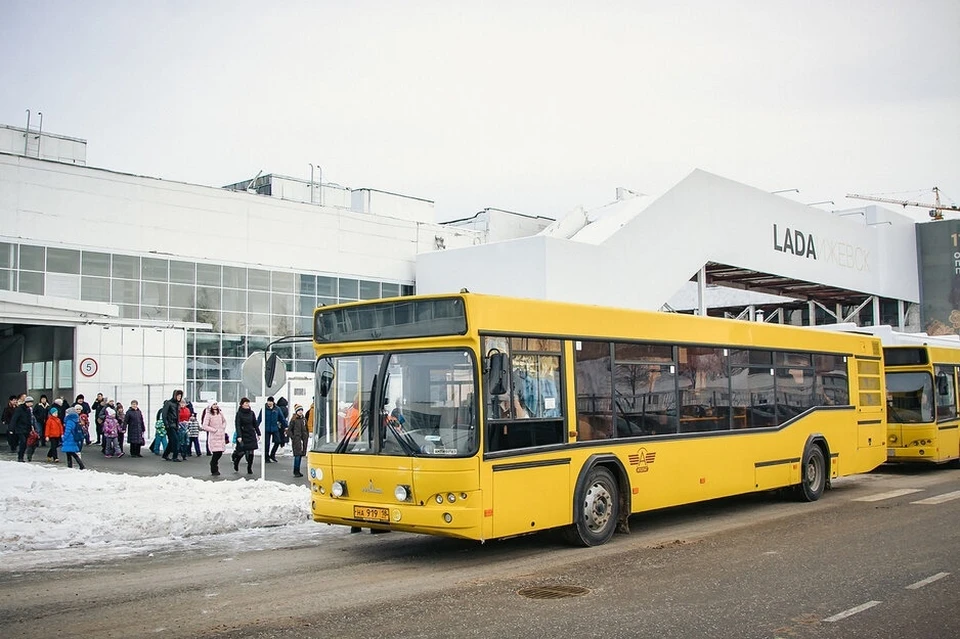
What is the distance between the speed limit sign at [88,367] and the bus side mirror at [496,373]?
934 inches

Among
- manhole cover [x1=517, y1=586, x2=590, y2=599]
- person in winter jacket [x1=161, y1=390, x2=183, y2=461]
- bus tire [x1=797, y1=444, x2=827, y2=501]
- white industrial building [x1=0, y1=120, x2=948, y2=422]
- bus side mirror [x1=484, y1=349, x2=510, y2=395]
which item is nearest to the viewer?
manhole cover [x1=517, y1=586, x2=590, y2=599]

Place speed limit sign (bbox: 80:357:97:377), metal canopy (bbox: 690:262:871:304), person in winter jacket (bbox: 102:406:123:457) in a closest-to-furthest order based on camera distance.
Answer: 1. person in winter jacket (bbox: 102:406:123:457)
2. speed limit sign (bbox: 80:357:97:377)
3. metal canopy (bbox: 690:262:871:304)

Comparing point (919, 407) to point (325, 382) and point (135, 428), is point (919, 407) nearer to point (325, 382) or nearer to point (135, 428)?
point (325, 382)

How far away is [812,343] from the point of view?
625 inches

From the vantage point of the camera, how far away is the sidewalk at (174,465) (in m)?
20.3

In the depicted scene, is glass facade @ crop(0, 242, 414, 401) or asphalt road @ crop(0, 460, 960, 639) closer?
asphalt road @ crop(0, 460, 960, 639)

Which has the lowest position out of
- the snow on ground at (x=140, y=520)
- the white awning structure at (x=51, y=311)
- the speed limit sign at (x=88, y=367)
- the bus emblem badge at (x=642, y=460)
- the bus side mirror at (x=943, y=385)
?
the snow on ground at (x=140, y=520)

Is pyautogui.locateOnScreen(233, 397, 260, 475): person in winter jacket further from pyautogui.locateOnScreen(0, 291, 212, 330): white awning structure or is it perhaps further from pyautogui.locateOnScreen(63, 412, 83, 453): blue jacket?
pyautogui.locateOnScreen(0, 291, 212, 330): white awning structure

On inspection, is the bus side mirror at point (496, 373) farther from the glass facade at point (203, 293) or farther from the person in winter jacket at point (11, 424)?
the glass facade at point (203, 293)

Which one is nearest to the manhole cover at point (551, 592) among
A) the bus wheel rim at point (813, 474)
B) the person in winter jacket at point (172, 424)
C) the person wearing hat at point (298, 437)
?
the bus wheel rim at point (813, 474)

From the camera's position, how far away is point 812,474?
15.7 m

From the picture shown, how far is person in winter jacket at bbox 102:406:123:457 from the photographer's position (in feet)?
84.1

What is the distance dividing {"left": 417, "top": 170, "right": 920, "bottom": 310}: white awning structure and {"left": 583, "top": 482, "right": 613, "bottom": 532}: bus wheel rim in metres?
23.4

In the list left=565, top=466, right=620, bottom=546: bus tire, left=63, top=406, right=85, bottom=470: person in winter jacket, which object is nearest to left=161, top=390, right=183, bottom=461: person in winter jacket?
left=63, top=406, right=85, bottom=470: person in winter jacket
